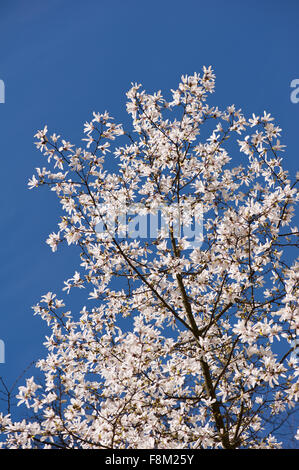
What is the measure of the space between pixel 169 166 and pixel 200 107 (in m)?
1.21

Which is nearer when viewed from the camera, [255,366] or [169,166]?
[255,366]

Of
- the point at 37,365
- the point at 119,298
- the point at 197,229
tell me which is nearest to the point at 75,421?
the point at 37,365

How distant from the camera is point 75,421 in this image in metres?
5.31

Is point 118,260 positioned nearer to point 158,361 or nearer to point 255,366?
point 158,361

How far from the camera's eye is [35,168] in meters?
6.01

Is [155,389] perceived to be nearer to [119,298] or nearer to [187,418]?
[187,418]
